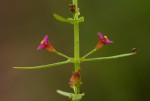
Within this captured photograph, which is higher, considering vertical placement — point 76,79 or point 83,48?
point 83,48

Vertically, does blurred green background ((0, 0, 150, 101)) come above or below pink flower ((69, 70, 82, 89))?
above

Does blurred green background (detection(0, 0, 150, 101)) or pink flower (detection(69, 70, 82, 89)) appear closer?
pink flower (detection(69, 70, 82, 89))

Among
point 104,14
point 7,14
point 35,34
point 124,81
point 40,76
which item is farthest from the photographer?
point 7,14

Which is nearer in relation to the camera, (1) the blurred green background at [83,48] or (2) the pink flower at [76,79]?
(2) the pink flower at [76,79]

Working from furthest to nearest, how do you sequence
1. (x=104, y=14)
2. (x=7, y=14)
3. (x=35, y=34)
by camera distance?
1. (x=7, y=14)
2. (x=35, y=34)
3. (x=104, y=14)

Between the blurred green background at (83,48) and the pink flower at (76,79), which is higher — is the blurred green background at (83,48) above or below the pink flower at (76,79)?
above

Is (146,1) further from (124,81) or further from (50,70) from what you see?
(50,70)

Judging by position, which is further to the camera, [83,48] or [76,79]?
[83,48]

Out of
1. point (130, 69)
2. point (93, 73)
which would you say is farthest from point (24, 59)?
point (130, 69)
